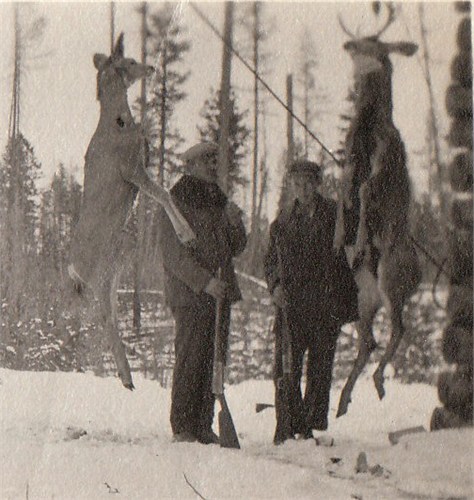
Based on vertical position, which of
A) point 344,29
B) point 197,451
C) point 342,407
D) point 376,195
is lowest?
point 197,451

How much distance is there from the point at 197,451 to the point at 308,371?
29cm

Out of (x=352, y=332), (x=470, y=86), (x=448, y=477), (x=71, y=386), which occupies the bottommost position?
(x=448, y=477)

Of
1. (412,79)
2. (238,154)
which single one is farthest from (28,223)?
(412,79)

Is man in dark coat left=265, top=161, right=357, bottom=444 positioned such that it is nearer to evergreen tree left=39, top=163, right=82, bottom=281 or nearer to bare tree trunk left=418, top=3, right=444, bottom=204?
bare tree trunk left=418, top=3, right=444, bottom=204

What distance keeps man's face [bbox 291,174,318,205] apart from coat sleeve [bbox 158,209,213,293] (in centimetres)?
26

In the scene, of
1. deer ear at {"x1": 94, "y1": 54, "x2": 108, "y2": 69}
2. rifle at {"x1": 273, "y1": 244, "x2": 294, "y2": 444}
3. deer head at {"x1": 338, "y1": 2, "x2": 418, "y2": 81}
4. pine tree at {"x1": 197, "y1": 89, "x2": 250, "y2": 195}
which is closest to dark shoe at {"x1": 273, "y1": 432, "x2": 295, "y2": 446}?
rifle at {"x1": 273, "y1": 244, "x2": 294, "y2": 444}

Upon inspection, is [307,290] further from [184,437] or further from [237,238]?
[184,437]

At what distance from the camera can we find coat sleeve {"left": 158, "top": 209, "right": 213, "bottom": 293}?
1900 mm

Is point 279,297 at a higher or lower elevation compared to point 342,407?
higher

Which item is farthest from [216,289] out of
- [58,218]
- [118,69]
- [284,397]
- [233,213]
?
[118,69]

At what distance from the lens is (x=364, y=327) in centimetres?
192

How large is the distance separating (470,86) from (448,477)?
85 centimetres

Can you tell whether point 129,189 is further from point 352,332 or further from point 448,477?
point 448,477

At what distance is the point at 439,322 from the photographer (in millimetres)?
1918
